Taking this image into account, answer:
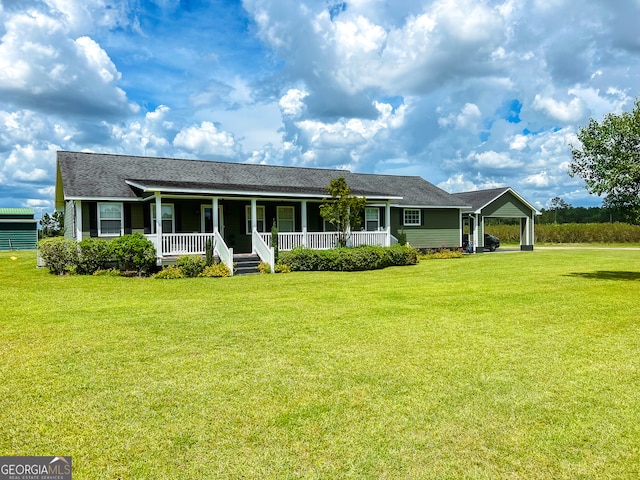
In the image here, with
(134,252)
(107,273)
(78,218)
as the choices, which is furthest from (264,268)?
(78,218)

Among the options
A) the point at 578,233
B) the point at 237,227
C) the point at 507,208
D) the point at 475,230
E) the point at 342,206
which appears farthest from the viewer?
the point at 578,233

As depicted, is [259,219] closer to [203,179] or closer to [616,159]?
[203,179]

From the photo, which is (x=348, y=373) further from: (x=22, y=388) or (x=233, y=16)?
(x=233, y=16)

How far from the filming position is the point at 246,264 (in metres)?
17.9

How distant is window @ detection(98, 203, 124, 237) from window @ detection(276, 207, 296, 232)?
22.6 feet

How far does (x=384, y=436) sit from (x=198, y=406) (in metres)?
1.83

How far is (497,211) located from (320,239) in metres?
16.1

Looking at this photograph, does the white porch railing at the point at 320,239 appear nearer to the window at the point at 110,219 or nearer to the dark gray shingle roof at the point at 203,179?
the dark gray shingle roof at the point at 203,179

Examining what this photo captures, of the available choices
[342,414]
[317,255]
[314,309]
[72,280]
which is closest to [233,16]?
[317,255]

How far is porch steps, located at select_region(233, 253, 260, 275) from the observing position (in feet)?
56.3

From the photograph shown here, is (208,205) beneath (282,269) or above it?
above

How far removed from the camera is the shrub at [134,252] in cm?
1605

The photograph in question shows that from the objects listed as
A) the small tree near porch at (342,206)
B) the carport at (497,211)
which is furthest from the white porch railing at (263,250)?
the carport at (497,211)

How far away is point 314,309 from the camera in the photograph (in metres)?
9.49
